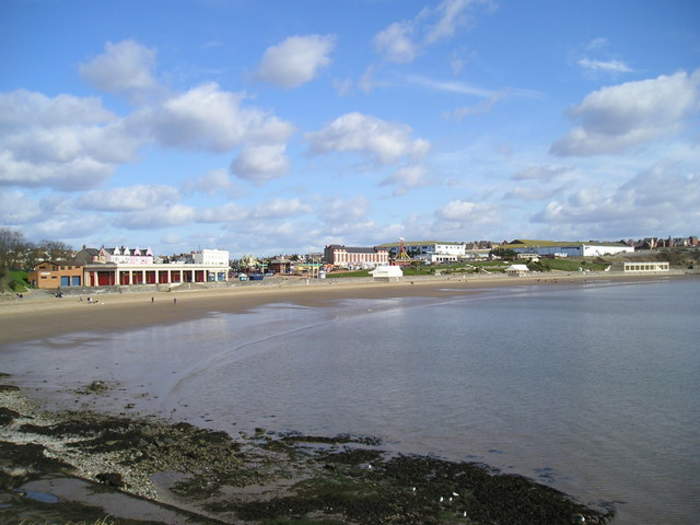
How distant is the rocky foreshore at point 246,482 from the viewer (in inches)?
291

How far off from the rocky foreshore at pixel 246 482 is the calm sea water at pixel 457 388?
0.84 meters

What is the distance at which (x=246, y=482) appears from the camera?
8.67 meters

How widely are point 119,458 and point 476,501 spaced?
19.5 feet

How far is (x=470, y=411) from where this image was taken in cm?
1329

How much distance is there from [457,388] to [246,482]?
27.6ft

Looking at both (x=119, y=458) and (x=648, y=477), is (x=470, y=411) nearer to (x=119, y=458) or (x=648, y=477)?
(x=648, y=477)

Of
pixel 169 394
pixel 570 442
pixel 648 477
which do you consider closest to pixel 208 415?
pixel 169 394

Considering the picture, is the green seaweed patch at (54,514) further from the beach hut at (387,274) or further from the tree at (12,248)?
the beach hut at (387,274)

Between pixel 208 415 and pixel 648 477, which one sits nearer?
pixel 648 477

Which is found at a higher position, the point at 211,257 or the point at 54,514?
the point at 211,257

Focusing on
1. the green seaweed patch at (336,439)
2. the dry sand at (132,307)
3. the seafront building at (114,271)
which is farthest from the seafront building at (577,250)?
the green seaweed patch at (336,439)

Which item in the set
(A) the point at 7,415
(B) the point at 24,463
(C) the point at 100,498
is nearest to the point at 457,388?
(C) the point at 100,498

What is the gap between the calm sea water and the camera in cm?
988

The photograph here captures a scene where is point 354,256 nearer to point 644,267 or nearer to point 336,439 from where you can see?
point 644,267
